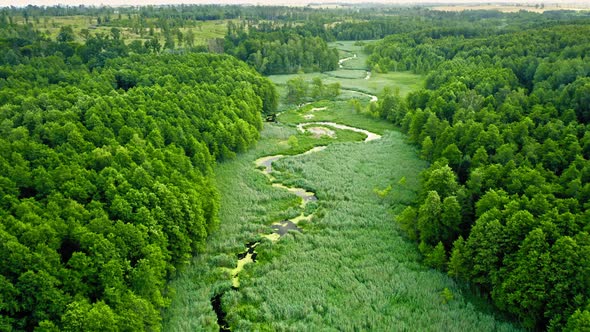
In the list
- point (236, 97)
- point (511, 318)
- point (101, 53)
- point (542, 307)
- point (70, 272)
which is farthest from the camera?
point (101, 53)

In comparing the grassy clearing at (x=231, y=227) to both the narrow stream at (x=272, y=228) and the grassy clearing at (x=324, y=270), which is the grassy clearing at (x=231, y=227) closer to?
the grassy clearing at (x=324, y=270)

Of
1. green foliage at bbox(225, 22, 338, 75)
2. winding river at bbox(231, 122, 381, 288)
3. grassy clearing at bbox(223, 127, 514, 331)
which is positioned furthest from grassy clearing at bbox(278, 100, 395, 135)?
green foliage at bbox(225, 22, 338, 75)

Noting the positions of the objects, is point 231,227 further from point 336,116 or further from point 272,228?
point 336,116

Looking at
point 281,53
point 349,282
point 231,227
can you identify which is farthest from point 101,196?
point 281,53

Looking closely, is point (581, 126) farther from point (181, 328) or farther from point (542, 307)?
point (181, 328)

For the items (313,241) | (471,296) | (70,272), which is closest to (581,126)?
(471,296)
